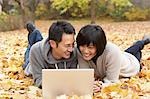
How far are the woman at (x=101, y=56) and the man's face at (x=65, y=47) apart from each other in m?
0.09

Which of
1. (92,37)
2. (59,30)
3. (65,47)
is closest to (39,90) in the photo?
(65,47)

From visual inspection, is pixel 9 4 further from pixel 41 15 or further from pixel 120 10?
pixel 120 10

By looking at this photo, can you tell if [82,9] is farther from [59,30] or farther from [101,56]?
[59,30]

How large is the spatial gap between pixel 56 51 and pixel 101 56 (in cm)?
42

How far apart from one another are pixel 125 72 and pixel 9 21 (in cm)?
1233

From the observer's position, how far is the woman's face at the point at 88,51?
3.97 metres

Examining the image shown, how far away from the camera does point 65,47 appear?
3982mm

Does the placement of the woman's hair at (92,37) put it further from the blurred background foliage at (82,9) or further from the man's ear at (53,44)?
the blurred background foliage at (82,9)

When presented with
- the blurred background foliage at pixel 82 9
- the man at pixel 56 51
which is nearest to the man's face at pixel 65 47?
the man at pixel 56 51

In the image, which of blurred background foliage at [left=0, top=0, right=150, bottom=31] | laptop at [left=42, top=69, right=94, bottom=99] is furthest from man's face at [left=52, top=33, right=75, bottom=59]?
blurred background foliage at [left=0, top=0, right=150, bottom=31]

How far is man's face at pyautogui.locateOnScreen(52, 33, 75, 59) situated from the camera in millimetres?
3936

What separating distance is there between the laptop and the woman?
0.31m

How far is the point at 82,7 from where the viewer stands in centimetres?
1970

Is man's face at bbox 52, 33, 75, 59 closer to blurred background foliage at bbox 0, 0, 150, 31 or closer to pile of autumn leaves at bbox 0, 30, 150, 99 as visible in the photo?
pile of autumn leaves at bbox 0, 30, 150, 99
